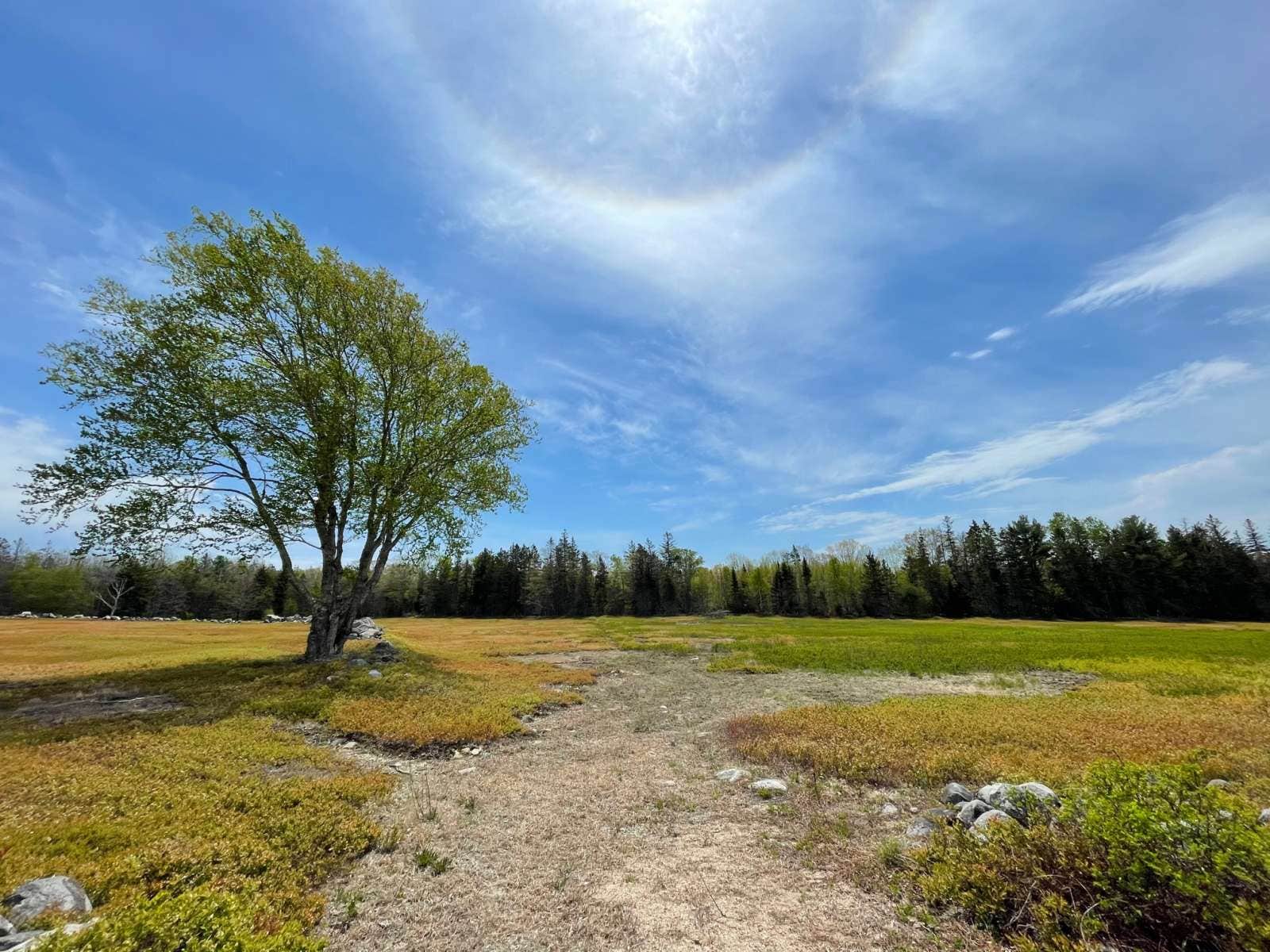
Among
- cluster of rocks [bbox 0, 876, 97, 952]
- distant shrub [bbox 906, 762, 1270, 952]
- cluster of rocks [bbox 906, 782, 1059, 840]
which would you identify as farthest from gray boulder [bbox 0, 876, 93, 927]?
cluster of rocks [bbox 906, 782, 1059, 840]

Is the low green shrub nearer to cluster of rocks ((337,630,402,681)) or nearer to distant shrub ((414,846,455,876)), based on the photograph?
distant shrub ((414,846,455,876))

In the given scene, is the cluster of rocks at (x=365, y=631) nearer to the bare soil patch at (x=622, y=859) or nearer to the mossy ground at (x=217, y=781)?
the mossy ground at (x=217, y=781)

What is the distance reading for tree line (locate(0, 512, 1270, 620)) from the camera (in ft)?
297

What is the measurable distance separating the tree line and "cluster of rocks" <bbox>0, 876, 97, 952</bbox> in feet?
212

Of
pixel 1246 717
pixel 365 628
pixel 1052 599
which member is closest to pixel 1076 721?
pixel 1246 717

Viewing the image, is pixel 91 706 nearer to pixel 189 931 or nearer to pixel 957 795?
pixel 189 931

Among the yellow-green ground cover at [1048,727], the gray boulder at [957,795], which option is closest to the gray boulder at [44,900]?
the yellow-green ground cover at [1048,727]

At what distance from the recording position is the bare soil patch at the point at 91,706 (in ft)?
47.3

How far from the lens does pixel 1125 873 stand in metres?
5.06

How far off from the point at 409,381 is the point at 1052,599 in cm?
11722

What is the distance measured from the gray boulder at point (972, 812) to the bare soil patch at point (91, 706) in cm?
2103

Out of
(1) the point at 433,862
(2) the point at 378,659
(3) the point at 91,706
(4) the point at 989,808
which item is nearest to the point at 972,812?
(4) the point at 989,808

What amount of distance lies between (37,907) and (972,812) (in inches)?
474

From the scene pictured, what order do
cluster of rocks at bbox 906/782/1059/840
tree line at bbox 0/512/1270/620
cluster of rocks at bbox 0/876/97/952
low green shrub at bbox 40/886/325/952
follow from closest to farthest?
1. low green shrub at bbox 40/886/325/952
2. cluster of rocks at bbox 0/876/97/952
3. cluster of rocks at bbox 906/782/1059/840
4. tree line at bbox 0/512/1270/620
